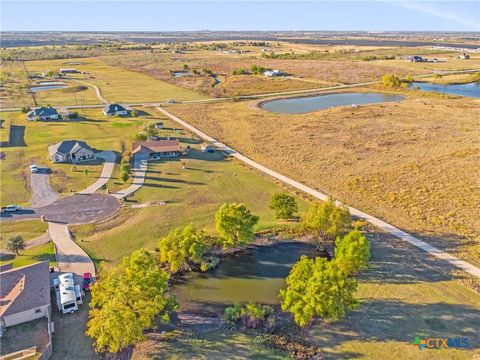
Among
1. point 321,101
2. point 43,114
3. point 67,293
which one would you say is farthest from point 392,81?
point 67,293

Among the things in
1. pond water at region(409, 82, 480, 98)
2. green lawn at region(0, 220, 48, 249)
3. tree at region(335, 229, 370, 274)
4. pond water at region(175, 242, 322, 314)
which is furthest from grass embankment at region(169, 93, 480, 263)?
green lawn at region(0, 220, 48, 249)

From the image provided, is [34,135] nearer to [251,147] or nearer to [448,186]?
[251,147]

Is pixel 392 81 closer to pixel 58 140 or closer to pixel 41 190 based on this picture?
pixel 58 140

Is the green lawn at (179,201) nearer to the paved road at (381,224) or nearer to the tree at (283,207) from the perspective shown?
the tree at (283,207)

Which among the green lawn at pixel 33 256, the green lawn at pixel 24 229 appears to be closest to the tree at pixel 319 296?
the green lawn at pixel 33 256

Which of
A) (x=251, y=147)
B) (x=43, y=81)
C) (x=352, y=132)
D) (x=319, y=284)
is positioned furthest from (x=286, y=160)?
(x=43, y=81)
